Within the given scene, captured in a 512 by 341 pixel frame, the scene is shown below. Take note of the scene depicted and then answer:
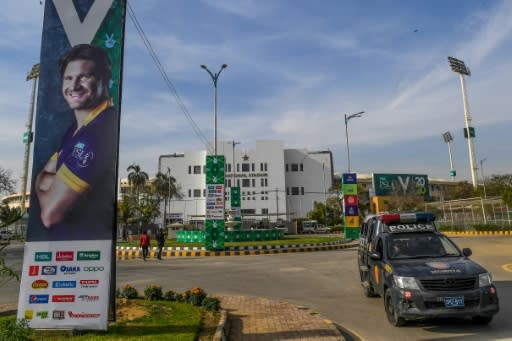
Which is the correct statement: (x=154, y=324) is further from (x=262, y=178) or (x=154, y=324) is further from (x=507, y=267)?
(x=262, y=178)

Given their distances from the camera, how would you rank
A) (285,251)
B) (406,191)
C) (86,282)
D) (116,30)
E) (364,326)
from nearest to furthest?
1. (86,282)
2. (364,326)
3. (116,30)
4. (285,251)
5. (406,191)

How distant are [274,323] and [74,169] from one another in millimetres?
4675

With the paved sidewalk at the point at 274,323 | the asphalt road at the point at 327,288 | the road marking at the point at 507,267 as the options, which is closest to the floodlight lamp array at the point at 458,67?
the asphalt road at the point at 327,288

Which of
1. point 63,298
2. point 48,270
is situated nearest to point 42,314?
point 63,298

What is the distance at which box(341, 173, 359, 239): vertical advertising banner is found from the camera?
33969 millimetres

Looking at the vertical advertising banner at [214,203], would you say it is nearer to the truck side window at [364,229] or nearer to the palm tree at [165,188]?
the truck side window at [364,229]

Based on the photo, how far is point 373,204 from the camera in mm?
68812

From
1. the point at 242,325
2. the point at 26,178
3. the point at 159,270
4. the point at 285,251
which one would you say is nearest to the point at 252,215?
the point at 26,178

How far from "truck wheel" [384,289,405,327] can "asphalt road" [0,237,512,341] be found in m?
0.11

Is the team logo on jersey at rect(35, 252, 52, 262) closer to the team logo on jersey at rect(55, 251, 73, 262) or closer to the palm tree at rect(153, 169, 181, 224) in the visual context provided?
the team logo on jersey at rect(55, 251, 73, 262)

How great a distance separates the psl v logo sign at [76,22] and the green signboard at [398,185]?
6478 centimetres

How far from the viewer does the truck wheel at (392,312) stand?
6797mm

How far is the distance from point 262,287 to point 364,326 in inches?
205

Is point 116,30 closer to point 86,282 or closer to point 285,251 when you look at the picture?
point 86,282
